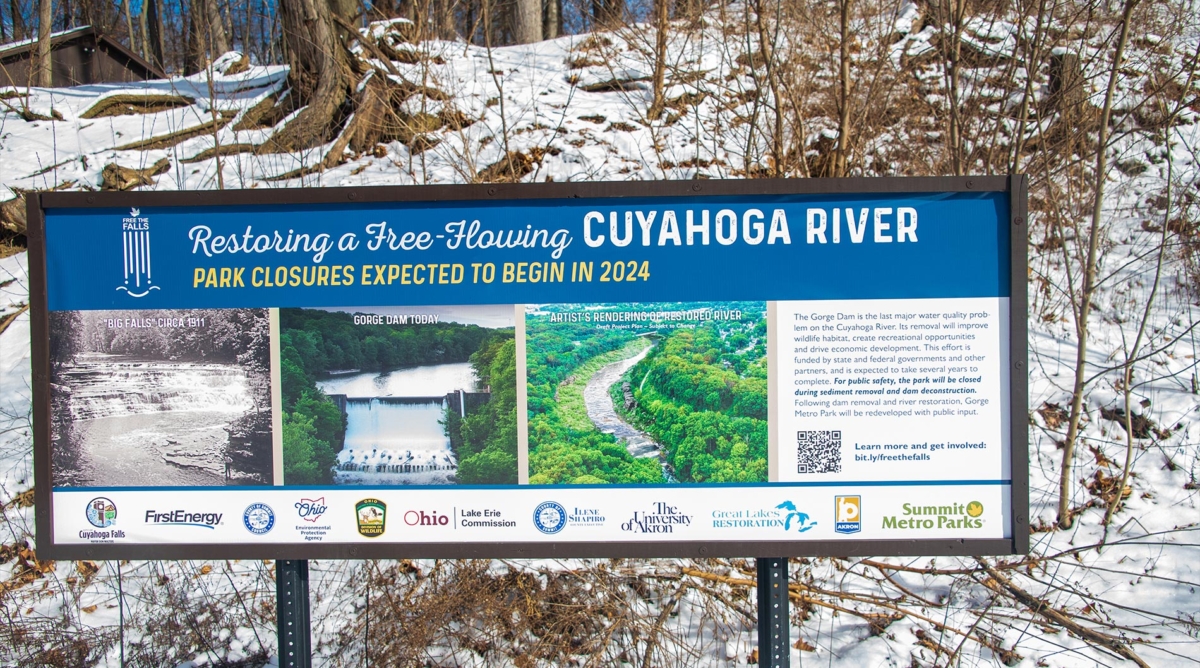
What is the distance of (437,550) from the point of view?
2.87 metres

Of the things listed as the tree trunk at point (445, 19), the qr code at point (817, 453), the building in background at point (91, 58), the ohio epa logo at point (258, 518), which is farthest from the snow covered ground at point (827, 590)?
the building in background at point (91, 58)

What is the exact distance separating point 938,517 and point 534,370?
5.53 feet

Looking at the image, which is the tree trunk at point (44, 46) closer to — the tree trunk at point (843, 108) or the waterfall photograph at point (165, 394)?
the waterfall photograph at point (165, 394)

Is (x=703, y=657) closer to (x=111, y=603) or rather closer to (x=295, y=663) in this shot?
(x=295, y=663)

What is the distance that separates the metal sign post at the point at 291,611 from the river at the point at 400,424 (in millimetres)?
550

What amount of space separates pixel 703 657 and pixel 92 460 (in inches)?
124

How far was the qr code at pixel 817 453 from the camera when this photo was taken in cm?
281

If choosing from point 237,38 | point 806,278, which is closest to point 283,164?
point 806,278

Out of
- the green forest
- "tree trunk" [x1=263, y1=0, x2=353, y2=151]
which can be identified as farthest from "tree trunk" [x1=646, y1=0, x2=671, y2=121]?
the green forest

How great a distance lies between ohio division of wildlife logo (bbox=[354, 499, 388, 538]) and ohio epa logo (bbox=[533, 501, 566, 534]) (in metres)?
0.61

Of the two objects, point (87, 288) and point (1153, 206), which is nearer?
point (87, 288)

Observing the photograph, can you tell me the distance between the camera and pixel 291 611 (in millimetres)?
3051

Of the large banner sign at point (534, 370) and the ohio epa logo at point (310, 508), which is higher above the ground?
the large banner sign at point (534, 370)

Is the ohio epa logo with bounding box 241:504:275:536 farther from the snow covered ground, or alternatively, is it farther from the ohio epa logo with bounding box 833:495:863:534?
the ohio epa logo with bounding box 833:495:863:534
